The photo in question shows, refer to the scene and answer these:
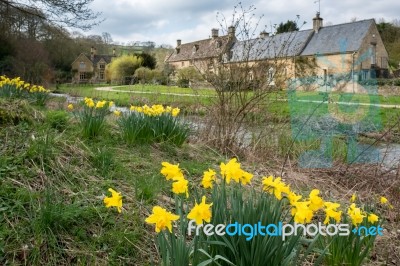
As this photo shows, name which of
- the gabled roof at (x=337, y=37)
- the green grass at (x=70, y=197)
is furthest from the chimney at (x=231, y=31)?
the gabled roof at (x=337, y=37)

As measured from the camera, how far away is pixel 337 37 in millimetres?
32188

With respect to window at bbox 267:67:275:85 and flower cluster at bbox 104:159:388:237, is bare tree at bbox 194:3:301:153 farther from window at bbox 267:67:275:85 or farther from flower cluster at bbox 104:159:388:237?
flower cluster at bbox 104:159:388:237

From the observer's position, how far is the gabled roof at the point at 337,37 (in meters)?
30.3

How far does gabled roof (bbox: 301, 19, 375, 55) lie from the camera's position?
30.3 m

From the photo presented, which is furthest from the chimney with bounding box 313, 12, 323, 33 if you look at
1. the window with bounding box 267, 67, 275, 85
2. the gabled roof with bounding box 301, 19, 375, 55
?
the window with bounding box 267, 67, 275, 85

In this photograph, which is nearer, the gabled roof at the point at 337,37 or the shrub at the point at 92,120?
the shrub at the point at 92,120

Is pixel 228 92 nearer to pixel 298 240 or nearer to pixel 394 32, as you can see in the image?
pixel 298 240

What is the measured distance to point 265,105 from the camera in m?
5.83

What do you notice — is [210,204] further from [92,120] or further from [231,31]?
[231,31]

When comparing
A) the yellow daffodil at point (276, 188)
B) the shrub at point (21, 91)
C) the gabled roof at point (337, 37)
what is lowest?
the yellow daffodil at point (276, 188)

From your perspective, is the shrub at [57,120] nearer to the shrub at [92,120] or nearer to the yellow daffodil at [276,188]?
the shrub at [92,120]

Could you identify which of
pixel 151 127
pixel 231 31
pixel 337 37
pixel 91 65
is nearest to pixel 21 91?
pixel 151 127

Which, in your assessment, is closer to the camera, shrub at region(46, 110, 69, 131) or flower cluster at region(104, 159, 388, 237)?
flower cluster at region(104, 159, 388, 237)

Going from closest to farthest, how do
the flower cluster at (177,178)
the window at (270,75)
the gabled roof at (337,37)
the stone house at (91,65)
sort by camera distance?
the flower cluster at (177,178) → the window at (270,75) → the gabled roof at (337,37) → the stone house at (91,65)
